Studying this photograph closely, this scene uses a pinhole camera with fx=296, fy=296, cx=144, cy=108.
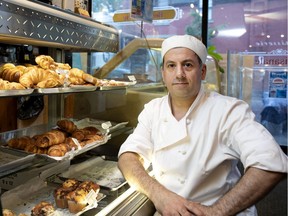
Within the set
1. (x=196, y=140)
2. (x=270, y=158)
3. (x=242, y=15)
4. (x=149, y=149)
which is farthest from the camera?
(x=242, y=15)

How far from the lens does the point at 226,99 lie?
1.53 metres

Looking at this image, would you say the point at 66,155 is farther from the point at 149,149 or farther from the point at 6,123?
the point at 6,123

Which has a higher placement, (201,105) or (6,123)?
(201,105)

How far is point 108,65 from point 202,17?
8.51 ft

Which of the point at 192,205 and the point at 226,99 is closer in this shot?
the point at 192,205

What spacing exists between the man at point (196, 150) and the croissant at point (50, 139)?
33cm

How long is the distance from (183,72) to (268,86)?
397cm

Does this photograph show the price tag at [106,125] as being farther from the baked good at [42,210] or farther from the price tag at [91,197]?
the baked good at [42,210]

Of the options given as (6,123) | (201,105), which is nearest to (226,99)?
(201,105)

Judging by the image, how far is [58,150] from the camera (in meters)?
1.36

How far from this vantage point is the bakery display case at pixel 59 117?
4.06 ft

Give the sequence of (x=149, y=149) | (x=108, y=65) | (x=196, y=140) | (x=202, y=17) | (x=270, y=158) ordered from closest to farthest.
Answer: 1. (x=270, y=158)
2. (x=196, y=140)
3. (x=149, y=149)
4. (x=108, y=65)
5. (x=202, y=17)

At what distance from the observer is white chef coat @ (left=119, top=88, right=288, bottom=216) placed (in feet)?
4.57

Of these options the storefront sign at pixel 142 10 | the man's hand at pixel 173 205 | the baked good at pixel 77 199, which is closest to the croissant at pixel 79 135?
the baked good at pixel 77 199
